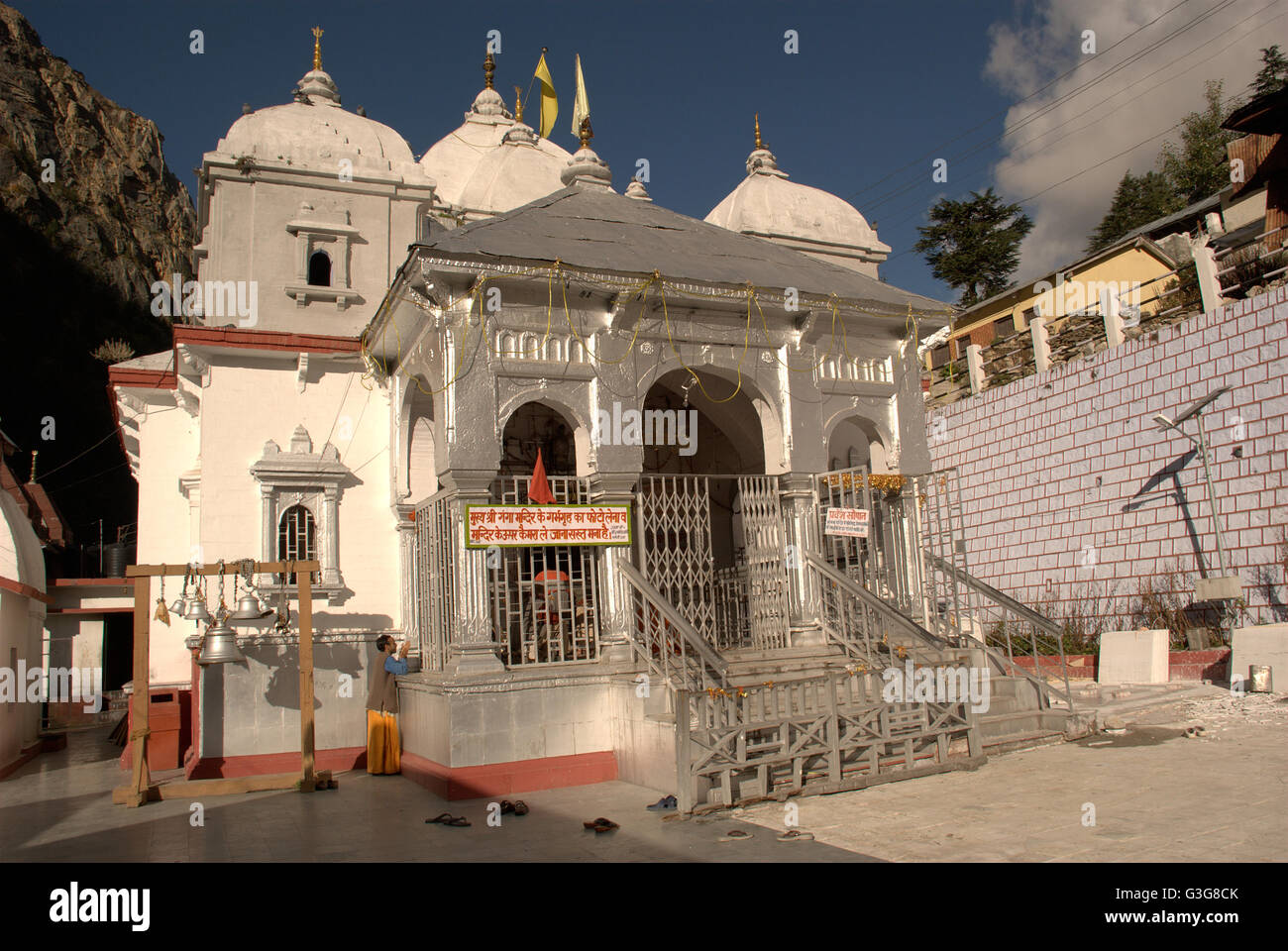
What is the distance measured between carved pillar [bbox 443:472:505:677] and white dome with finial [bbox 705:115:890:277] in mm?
9363

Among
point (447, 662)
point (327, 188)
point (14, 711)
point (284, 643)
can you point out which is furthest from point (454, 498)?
point (14, 711)

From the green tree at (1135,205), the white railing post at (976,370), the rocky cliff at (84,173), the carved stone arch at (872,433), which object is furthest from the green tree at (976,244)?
the rocky cliff at (84,173)

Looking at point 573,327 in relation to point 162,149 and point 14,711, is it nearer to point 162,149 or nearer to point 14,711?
point 14,711

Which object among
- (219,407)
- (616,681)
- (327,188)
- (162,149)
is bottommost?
(616,681)

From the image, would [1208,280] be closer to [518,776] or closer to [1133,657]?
[1133,657]

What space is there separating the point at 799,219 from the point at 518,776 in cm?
1195

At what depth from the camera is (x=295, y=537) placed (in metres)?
12.4

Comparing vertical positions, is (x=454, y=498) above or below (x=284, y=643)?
above

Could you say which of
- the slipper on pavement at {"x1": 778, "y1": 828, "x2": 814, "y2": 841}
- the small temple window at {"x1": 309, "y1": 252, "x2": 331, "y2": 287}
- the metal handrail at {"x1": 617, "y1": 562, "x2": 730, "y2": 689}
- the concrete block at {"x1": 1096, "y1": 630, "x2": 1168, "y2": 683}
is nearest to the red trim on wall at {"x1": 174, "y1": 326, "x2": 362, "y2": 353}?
the small temple window at {"x1": 309, "y1": 252, "x2": 331, "y2": 287}

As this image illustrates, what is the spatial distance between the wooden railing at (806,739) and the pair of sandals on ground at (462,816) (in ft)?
5.09

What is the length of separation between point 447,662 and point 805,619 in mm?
4218

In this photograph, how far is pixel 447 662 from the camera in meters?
9.86

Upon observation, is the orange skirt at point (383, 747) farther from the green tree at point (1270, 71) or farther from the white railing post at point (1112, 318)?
the green tree at point (1270, 71)

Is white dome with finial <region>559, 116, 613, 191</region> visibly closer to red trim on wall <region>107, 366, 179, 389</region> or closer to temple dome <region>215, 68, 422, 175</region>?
temple dome <region>215, 68, 422, 175</region>
